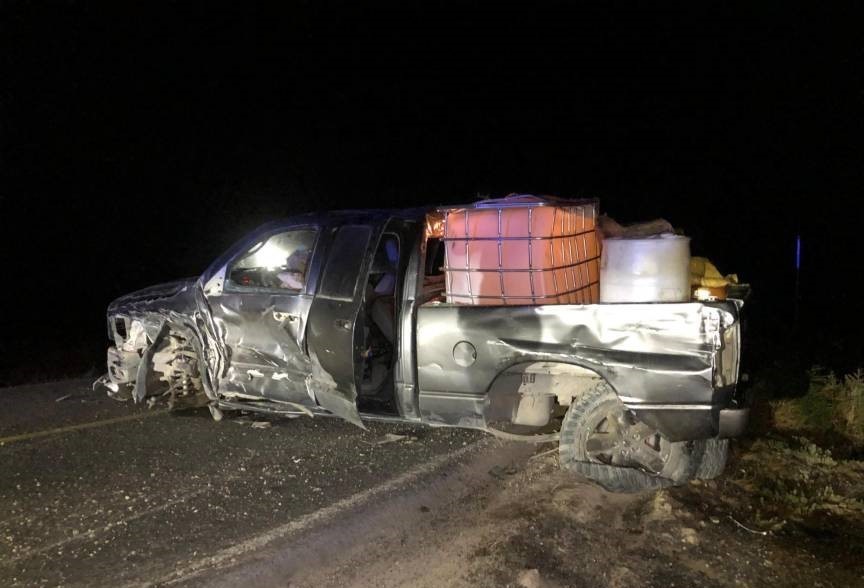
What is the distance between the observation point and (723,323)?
366 cm

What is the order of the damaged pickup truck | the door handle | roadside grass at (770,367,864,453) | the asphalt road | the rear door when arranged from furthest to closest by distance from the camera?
Answer: 1. roadside grass at (770,367,864,453)
2. the door handle
3. the rear door
4. the damaged pickup truck
5. the asphalt road

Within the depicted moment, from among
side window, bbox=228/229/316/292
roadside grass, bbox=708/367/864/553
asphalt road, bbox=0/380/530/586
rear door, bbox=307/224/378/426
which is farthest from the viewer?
side window, bbox=228/229/316/292

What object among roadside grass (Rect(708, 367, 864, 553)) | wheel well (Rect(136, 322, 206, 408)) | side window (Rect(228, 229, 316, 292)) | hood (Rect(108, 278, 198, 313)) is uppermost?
side window (Rect(228, 229, 316, 292))

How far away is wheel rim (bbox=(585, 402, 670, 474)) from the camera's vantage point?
4142 millimetres

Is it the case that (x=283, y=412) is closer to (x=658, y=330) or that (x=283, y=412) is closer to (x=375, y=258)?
(x=375, y=258)

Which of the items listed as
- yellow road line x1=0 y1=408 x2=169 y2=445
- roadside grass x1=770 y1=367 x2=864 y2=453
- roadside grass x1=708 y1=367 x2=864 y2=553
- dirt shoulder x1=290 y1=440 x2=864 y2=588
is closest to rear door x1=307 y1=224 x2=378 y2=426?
dirt shoulder x1=290 y1=440 x2=864 y2=588

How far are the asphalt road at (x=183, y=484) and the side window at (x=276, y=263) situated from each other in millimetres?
1310

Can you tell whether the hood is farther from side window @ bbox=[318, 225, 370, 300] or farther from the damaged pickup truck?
side window @ bbox=[318, 225, 370, 300]

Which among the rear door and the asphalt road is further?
the rear door

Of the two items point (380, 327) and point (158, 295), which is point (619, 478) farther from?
point (158, 295)

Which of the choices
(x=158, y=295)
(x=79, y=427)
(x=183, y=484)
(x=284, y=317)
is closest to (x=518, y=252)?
(x=284, y=317)

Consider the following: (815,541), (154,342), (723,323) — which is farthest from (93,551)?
(815,541)

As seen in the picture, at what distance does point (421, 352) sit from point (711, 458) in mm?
1944

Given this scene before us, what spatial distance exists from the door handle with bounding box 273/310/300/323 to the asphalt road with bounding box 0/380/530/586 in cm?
106
